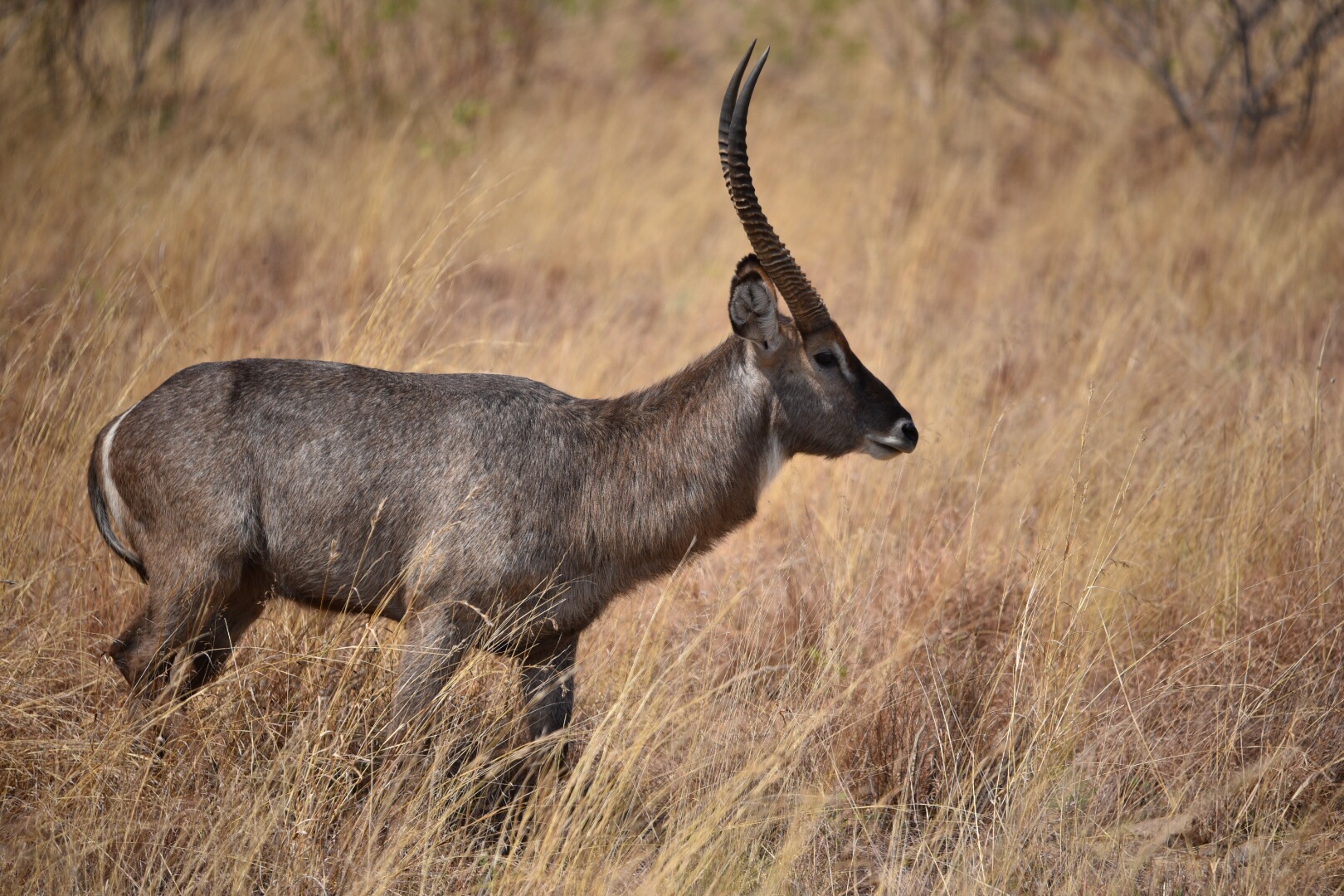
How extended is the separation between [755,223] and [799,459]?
8.18 feet

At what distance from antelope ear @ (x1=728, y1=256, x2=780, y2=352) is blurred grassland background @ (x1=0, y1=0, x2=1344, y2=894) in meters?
0.88

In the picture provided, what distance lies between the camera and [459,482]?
360 centimetres

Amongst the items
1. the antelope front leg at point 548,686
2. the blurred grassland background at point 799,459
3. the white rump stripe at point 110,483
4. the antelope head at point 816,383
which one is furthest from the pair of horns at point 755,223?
the white rump stripe at point 110,483

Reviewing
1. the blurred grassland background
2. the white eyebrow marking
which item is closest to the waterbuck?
the white eyebrow marking

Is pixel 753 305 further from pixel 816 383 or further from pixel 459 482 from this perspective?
pixel 459 482

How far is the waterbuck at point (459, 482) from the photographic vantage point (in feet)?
11.4

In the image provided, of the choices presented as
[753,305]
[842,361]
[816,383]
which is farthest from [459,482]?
[842,361]

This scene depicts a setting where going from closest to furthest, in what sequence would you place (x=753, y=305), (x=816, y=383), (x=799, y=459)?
(x=753, y=305), (x=816, y=383), (x=799, y=459)

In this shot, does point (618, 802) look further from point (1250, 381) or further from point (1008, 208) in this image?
point (1008, 208)

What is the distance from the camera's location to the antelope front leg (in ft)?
12.5

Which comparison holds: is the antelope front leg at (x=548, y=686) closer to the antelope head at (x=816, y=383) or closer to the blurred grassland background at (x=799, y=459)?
the blurred grassland background at (x=799, y=459)

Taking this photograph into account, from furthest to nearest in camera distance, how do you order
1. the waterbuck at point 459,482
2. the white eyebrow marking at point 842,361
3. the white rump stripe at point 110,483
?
the white eyebrow marking at point 842,361 < the white rump stripe at point 110,483 < the waterbuck at point 459,482

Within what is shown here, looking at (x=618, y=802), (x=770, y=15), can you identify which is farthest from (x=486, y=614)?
(x=770, y=15)

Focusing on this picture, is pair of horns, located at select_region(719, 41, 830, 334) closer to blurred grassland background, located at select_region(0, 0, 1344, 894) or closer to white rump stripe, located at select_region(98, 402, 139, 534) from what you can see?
blurred grassland background, located at select_region(0, 0, 1344, 894)
